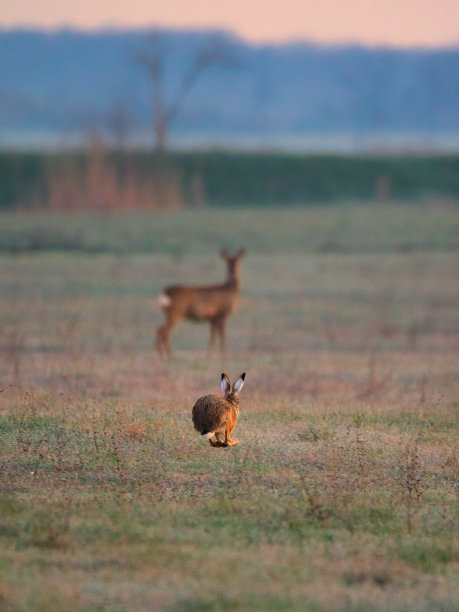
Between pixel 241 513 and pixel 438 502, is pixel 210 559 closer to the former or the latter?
pixel 241 513

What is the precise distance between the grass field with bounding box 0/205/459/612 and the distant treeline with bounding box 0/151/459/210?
30.1m

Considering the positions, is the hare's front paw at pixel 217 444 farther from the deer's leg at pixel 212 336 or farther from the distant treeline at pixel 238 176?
the distant treeline at pixel 238 176

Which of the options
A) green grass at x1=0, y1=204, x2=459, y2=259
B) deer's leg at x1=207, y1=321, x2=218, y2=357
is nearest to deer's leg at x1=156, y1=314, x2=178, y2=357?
deer's leg at x1=207, y1=321, x2=218, y2=357

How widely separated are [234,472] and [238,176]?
5209cm

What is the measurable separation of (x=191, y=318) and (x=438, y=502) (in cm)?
1075

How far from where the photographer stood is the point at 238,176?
194 ft

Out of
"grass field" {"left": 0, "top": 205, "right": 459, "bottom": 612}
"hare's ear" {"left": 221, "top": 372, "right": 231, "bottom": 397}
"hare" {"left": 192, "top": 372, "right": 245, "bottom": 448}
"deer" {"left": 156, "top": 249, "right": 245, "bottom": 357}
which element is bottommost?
"grass field" {"left": 0, "top": 205, "right": 459, "bottom": 612}

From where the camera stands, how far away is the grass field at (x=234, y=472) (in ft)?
18.7

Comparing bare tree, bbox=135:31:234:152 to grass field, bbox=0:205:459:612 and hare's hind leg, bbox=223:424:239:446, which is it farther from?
hare's hind leg, bbox=223:424:239:446

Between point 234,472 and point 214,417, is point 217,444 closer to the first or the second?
point 214,417

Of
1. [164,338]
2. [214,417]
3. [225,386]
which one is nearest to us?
[214,417]

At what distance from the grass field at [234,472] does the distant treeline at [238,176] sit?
1184 inches

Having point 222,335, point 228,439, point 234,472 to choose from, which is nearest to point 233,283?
point 222,335

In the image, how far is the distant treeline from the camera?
5109 cm
